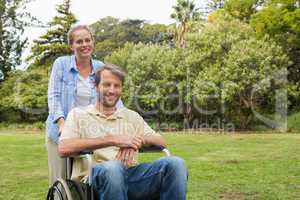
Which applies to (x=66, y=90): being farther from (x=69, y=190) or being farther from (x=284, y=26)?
(x=284, y=26)

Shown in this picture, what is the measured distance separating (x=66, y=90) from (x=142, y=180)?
0.85 meters

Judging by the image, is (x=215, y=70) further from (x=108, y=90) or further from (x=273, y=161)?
(x=108, y=90)

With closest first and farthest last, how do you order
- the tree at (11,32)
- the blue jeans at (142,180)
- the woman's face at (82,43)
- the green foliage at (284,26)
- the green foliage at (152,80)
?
1. the blue jeans at (142,180)
2. the woman's face at (82,43)
3. the green foliage at (152,80)
4. the green foliage at (284,26)
5. the tree at (11,32)

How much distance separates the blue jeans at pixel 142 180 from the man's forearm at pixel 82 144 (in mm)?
115

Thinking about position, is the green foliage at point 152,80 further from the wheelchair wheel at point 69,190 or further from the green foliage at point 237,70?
the wheelchair wheel at point 69,190

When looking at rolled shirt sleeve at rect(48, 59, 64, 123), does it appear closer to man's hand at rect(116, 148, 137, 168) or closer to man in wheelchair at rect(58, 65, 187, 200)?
man in wheelchair at rect(58, 65, 187, 200)

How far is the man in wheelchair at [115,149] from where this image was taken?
2343 millimetres

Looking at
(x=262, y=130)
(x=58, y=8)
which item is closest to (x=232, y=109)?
(x=262, y=130)

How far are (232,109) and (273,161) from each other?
38.1 feet

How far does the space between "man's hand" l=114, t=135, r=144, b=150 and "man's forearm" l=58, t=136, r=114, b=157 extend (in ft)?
0.12

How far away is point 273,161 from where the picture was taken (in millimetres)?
8055

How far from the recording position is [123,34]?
1394 inches

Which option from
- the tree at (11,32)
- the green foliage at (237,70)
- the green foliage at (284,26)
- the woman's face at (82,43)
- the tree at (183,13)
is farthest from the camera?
the tree at (11,32)

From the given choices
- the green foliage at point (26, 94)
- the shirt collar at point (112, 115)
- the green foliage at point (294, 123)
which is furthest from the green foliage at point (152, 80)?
the shirt collar at point (112, 115)
